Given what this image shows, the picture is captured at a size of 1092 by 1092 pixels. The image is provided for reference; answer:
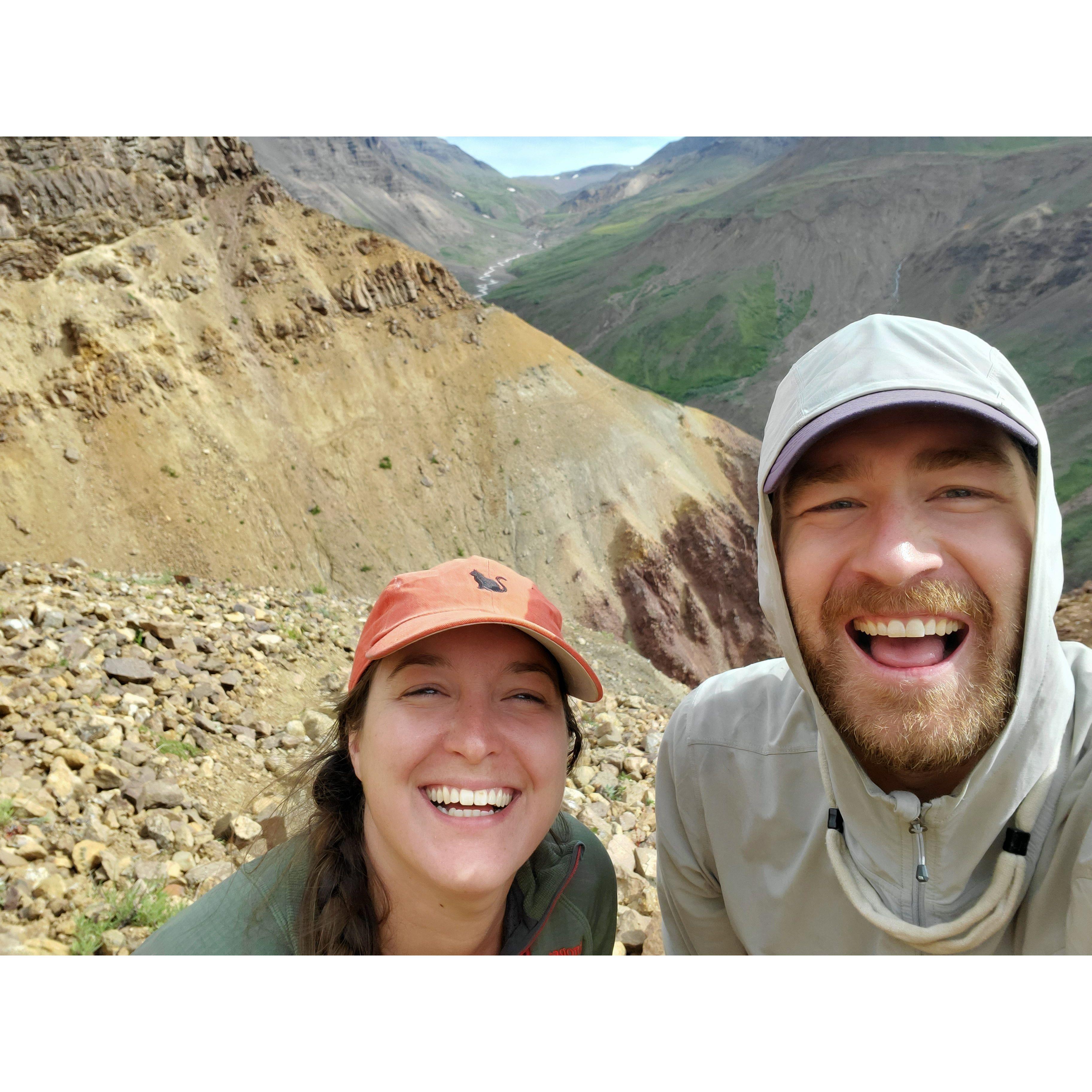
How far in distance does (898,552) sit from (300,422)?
20.6m

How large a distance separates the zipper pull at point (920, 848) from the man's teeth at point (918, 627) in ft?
1.58

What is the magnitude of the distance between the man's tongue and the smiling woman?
0.74 metres

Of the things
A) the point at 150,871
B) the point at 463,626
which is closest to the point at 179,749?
the point at 150,871

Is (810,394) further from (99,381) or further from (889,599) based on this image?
(99,381)

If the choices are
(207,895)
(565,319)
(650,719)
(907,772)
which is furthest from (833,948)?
(565,319)

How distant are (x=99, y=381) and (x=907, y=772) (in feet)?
64.1

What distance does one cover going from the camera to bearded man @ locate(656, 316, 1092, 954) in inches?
62.8

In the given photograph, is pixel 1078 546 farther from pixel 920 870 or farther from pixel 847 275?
pixel 847 275

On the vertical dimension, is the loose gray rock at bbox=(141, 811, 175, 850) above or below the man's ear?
below

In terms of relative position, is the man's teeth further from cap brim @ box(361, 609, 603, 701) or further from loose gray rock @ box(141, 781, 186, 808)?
loose gray rock @ box(141, 781, 186, 808)

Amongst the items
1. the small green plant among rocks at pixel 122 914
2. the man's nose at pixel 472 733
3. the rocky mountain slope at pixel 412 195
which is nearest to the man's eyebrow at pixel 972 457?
the man's nose at pixel 472 733

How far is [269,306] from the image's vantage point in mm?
20859

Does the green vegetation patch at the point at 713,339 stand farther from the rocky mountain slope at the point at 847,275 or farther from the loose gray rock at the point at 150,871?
the loose gray rock at the point at 150,871

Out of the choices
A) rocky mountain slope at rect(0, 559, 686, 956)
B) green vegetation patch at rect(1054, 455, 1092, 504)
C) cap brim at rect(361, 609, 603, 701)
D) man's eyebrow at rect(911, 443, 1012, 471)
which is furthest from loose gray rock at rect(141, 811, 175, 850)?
green vegetation patch at rect(1054, 455, 1092, 504)
